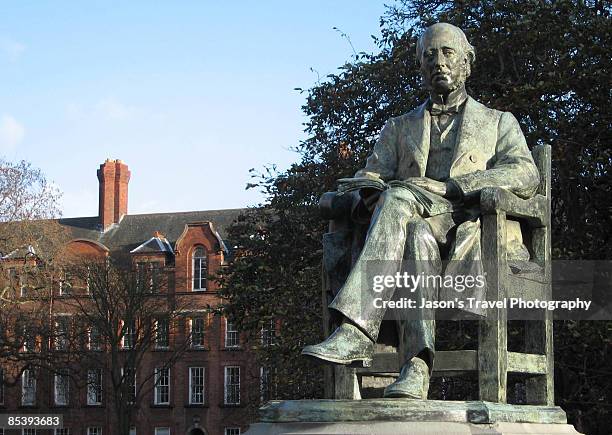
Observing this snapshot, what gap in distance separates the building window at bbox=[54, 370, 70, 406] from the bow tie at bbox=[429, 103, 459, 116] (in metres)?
34.8

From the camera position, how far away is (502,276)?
21.8 ft

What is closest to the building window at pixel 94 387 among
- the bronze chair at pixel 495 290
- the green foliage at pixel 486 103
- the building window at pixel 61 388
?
the building window at pixel 61 388

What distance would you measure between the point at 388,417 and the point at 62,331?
38113 millimetres

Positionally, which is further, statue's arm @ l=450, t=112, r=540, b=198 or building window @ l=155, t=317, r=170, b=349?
building window @ l=155, t=317, r=170, b=349

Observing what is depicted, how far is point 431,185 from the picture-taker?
685 centimetres

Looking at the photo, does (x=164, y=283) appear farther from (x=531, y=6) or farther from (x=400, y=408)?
(x=400, y=408)

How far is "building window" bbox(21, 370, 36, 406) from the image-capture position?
52312 millimetres

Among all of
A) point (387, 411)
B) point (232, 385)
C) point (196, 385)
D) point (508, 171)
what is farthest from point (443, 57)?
point (196, 385)

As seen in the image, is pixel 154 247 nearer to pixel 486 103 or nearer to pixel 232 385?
pixel 232 385

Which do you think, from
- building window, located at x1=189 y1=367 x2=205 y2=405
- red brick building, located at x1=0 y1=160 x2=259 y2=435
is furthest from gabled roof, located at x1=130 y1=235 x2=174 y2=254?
building window, located at x1=189 y1=367 x2=205 y2=405

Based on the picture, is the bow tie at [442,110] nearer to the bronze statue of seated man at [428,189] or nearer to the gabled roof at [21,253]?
the bronze statue of seated man at [428,189]

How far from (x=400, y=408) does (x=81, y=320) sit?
126 feet

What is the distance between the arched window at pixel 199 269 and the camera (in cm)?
5141

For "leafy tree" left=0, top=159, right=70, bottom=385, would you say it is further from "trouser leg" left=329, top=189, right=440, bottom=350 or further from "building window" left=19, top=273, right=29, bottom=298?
"trouser leg" left=329, top=189, right=440, bottom=350
